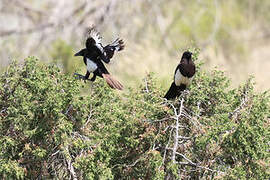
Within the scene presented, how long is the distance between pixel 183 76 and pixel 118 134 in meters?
0.85

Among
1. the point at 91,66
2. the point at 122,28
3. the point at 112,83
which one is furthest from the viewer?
the point at 122,28

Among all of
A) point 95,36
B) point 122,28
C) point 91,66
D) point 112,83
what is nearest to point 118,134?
point 112,83

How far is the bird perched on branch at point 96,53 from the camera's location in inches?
185

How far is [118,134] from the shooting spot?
401 cm

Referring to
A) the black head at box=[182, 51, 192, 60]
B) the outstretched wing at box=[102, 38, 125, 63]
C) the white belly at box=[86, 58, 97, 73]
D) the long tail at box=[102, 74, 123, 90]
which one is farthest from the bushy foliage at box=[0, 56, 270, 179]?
the outstretched wing at box=[102, 38, 125, 63]

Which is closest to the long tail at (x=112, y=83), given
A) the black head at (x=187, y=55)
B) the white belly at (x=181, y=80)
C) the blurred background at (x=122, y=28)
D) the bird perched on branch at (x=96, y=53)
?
the bird perched on branch at (x=96, y=53)

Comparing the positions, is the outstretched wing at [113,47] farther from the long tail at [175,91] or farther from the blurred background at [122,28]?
the blurred background at [122,28]

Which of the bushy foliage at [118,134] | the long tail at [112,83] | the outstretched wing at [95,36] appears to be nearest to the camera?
the bushy foliage at [118,134]

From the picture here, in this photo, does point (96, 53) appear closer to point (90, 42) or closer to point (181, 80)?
point (90, 42)

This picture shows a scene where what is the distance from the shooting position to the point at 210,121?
3.99 metres

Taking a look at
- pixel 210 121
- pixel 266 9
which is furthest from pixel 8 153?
pixel 266 9

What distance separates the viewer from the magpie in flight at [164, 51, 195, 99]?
4430 mm

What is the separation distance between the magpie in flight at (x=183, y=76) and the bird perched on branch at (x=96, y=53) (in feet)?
1.93

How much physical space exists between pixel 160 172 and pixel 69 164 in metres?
0.77
